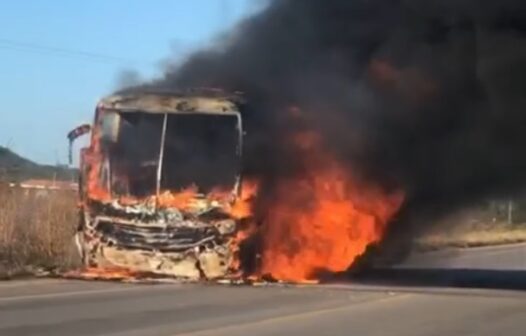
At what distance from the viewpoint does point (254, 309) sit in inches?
544

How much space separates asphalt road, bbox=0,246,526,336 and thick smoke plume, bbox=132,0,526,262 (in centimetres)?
181

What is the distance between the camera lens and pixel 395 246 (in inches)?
763

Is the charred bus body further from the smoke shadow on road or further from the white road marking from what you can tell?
the smoke shadow on road

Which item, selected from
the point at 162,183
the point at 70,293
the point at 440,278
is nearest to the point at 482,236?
the point at 440,278

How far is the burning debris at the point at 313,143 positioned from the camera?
1653 cm

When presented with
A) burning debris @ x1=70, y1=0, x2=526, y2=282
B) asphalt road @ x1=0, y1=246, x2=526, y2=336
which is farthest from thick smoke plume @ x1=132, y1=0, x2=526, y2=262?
asphalt road @ x1=0, y1=246, x2=526, y2=336

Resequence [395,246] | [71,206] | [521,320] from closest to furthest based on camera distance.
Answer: [521,320] < [395,246] < [71,206]

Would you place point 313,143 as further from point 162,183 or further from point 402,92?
point 162,183

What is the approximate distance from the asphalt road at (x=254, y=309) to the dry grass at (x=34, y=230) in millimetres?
3453

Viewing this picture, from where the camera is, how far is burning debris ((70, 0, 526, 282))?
16.5m

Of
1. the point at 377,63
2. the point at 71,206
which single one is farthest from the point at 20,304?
the point at 71,206

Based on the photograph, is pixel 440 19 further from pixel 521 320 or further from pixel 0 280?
pixel 0 280

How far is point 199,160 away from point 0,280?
3.83 metres

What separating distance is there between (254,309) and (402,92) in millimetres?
5322
